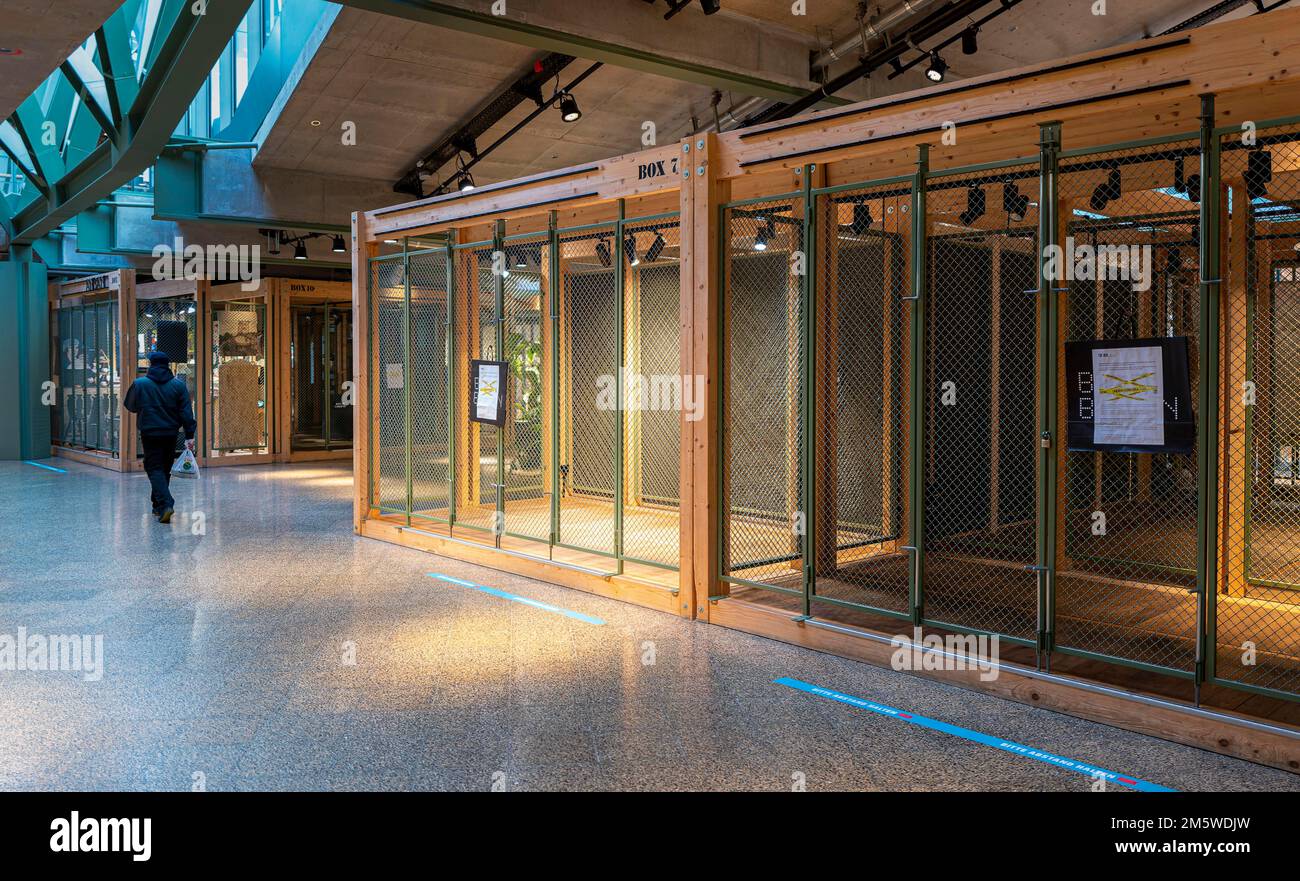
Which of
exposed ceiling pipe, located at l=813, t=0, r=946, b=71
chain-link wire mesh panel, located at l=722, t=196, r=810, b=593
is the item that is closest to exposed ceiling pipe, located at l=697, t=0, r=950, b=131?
exposed ceiling pipe, located at l=813, t=0, r=946, b=71

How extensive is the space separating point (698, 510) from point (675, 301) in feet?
17.7

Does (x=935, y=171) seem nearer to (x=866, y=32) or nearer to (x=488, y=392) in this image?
(x=488, y=392)

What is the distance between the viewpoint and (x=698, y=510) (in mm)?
7340

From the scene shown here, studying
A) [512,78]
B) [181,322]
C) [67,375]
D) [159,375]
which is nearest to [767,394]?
[512,78]

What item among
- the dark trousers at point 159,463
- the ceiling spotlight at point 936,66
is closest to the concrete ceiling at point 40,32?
the dark trousers at point 159,463

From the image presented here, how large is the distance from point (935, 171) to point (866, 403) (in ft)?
12.2

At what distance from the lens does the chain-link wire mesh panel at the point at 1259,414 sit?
612cm

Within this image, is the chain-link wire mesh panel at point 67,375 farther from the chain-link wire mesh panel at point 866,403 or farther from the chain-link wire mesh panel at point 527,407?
the chain-link wire mesh panel at point 866,403

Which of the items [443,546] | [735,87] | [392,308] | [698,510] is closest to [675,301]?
[735,87]

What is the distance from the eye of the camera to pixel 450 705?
213 inches

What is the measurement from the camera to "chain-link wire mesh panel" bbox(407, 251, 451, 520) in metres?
10.8

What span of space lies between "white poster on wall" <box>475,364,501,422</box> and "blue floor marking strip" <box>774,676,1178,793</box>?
4314 millimetres

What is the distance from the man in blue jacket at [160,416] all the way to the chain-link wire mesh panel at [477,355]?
308cm
